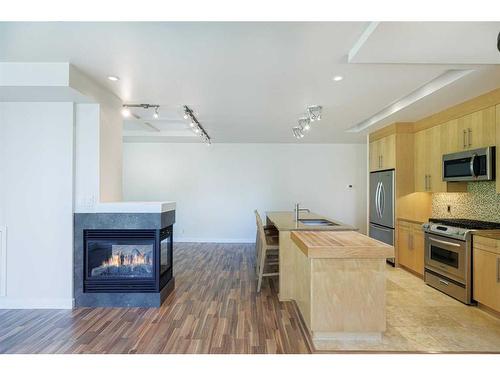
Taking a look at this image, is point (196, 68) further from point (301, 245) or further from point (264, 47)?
point (301, 245)

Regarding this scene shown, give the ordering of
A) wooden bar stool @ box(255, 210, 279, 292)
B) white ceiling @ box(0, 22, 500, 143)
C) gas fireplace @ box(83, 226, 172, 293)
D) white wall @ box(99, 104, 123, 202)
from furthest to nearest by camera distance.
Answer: wooden bar stool @ box(255, 210, 279, 292) < white wall @ box(99, 104, 123, 202) < gas fireplace @ box(83, 226, 172, 293) < white ceiling @ box(0, 22, 500, 143)

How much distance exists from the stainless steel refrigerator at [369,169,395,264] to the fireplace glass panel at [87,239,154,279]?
3993 millimetres

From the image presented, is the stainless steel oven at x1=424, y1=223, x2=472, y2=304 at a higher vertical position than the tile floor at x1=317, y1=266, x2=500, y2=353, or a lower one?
higher

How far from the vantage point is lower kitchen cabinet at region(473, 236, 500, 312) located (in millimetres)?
2988

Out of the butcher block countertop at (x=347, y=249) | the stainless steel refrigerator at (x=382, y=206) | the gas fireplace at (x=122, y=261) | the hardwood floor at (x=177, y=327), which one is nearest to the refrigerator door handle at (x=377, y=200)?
the stainless steel refrigerator at (x=382, y=206)

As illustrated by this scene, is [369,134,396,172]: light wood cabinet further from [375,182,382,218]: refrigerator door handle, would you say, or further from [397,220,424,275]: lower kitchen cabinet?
[397,220,424,275]: lower kitchen cabinet

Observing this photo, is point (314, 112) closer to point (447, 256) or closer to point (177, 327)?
point (447, 256)

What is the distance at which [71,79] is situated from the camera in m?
2.78

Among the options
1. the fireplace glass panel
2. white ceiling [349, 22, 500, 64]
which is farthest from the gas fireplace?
white ceiling [349, 22, 500, 64]

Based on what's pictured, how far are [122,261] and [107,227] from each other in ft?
1.44

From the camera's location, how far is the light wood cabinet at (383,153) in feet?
16.3

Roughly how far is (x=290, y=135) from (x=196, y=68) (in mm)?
3860

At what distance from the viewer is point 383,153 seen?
5.27 meters
